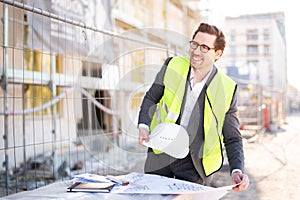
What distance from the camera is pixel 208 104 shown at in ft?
5.93

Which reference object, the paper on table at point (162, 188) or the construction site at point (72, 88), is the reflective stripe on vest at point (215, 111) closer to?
the paper on table at point (162, 188)

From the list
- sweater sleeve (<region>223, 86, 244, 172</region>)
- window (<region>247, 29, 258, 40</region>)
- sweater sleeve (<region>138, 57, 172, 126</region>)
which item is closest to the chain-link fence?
sweater sleeve (<region>138, 57, 172, 126</region>)

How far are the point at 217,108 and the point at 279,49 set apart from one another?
34792 millimetres

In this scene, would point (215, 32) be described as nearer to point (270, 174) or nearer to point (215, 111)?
point (215, 111)

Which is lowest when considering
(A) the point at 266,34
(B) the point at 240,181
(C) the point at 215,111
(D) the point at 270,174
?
(D) the point at 270,174

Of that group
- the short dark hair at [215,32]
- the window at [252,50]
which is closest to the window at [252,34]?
the window at [252,50]

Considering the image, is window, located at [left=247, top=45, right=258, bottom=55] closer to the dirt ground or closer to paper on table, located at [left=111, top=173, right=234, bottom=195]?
the dirt ground

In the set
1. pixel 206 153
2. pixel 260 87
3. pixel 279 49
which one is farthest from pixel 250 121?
pixel 279 49

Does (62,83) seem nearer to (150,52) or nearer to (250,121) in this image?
(150,52)

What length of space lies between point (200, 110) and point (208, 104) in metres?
0.05

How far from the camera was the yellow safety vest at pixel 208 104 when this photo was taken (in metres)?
1.81

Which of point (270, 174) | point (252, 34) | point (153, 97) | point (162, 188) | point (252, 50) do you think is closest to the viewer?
point (162, 188)

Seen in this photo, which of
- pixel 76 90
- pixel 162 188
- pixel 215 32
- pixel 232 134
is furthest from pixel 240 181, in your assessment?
pixel 76 90

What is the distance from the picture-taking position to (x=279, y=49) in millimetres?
34031
